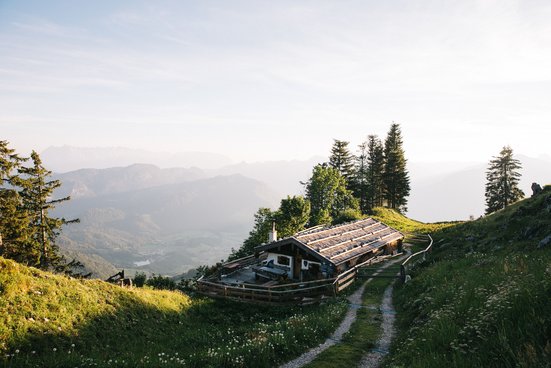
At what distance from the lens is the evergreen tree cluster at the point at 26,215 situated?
111ft

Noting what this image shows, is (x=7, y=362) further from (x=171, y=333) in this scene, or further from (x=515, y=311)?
(x=515, y=311)

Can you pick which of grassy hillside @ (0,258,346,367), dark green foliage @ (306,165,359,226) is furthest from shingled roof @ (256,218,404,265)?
dark green foliage @ (306,165,359,226)

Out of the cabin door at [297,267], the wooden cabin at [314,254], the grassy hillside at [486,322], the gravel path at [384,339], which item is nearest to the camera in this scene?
the grassy hillside at [486,322]

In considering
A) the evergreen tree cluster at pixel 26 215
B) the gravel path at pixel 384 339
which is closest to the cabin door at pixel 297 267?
the gravel path at pixel 384 339

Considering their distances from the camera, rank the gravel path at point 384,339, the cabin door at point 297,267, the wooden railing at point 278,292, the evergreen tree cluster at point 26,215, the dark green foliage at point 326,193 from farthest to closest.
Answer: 1. the dark green foliage at point 326,193
2. the evergreen tree cluster at point 26,215
3. the cabin door at point 297,267
4. the wooden railing at point 278,292
5. the gravel path at point 384,339

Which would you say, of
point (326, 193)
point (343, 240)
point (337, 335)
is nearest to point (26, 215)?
point (343, 240)

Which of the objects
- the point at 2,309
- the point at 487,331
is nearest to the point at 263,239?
the point at 2,309

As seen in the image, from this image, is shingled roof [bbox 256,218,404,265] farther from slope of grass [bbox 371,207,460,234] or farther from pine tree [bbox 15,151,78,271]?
pine tree [bbox 15,151,78,271]

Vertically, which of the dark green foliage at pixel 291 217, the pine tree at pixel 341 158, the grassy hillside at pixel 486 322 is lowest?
the grassy hillside at pixel 486 322

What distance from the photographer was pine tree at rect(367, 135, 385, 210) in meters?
82.5

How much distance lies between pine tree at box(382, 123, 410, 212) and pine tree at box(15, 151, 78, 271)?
67.4 meters

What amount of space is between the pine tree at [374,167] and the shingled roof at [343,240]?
37.2m

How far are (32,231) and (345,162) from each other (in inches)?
2380

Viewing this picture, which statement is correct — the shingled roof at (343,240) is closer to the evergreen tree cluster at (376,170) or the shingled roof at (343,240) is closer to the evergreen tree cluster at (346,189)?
the evergreen tree cluster at (346,189)
